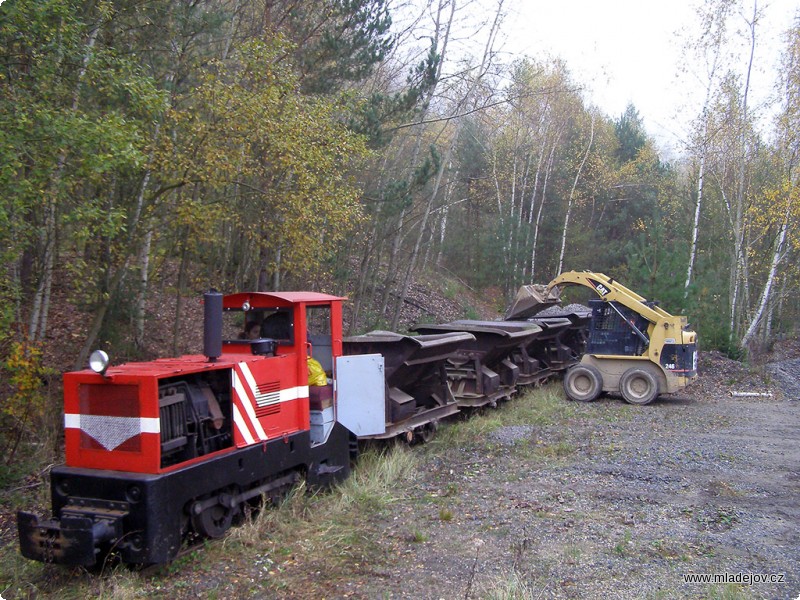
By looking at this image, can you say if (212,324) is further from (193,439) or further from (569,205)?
(569,205)

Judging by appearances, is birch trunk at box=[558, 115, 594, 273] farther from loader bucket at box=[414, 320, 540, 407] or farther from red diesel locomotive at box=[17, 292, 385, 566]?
red diesel locomotive at box=[17, 292, 385, 566]

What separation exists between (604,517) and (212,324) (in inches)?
158

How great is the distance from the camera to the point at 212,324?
A: 603cm

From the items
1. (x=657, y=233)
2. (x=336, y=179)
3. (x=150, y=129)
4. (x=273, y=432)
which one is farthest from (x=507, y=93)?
(x=273, y=432)

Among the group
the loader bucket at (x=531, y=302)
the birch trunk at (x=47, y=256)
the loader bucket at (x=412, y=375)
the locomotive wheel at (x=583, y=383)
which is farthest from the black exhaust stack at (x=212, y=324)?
the loader bucket at (x=531, y=302)

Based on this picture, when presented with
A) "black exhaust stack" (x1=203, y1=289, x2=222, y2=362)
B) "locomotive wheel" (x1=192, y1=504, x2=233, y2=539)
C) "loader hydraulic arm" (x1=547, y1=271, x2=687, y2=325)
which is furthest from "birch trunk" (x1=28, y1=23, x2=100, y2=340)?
"loader hydraulic arm" (x1=547, y1=271, x2=687, y2=325)

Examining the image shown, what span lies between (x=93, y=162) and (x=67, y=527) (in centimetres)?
390

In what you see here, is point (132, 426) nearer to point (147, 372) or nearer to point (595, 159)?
point (147, 372)

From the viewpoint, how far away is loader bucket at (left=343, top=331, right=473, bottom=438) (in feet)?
29.8

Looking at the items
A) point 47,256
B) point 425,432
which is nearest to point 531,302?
point 425,432

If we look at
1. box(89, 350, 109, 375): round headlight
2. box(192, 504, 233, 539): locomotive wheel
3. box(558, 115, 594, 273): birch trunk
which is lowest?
box(192, 504, 233, 539): locomotive wheel

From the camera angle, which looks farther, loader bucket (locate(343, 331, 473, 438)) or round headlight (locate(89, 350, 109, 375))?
loader bucket (locate(343, 331, 473, 438))

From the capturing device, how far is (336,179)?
1154cm

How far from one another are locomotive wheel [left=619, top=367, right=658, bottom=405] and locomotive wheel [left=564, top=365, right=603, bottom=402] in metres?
0.45
